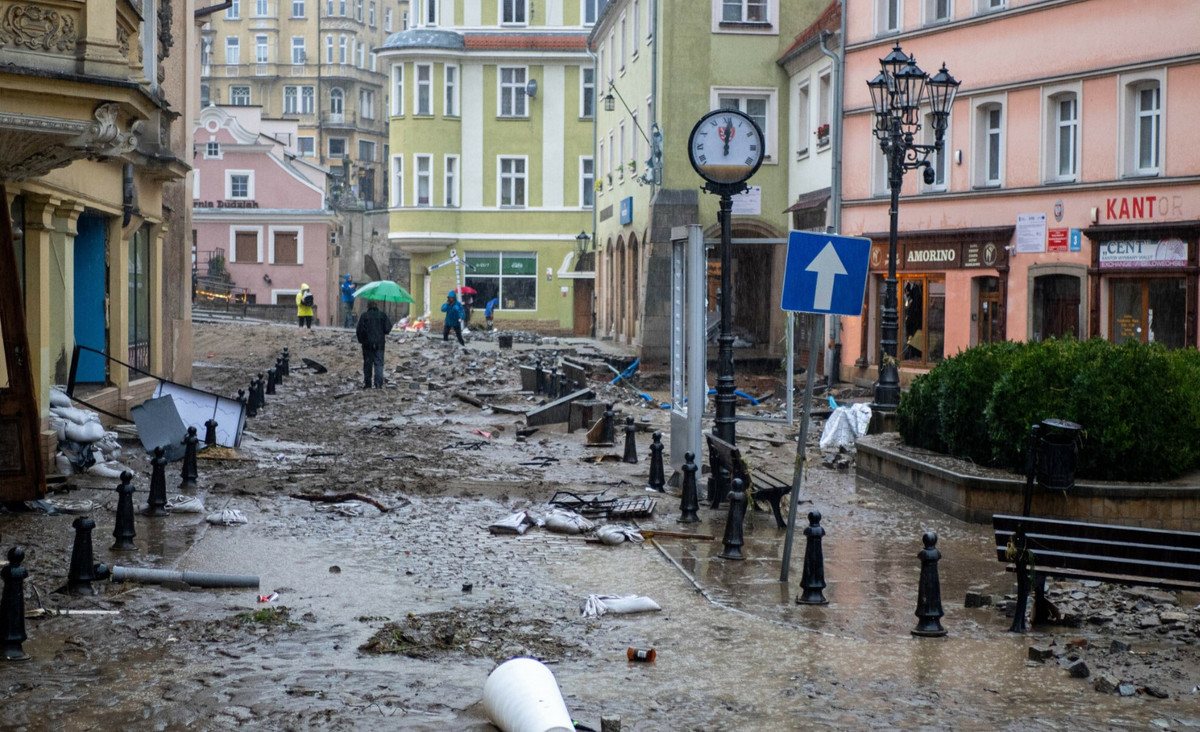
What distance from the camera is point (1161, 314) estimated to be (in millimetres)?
26375

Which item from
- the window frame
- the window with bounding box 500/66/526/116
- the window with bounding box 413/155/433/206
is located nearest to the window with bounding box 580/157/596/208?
the window frame

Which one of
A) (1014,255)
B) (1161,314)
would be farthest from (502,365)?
(1161,314)

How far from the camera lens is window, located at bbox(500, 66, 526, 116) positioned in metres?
61.5

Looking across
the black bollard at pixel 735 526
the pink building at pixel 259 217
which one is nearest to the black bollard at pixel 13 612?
the black bollard at pixel 735 526

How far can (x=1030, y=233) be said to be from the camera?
29172 millimetres

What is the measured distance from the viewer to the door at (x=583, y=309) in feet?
205

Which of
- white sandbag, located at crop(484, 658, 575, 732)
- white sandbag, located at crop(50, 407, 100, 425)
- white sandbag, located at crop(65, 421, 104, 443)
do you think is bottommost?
white sandbag, located at crop(484, 658, 575, 732)

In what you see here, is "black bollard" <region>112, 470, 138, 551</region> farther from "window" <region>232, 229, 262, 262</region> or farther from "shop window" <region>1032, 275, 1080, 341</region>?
"window" <region>232, 229, 262, 262</region>

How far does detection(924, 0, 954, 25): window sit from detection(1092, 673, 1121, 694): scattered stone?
26.7 m

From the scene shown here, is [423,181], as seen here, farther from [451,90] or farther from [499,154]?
[451,90]

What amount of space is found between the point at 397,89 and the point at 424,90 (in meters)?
1.25

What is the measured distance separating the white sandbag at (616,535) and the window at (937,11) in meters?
22.8

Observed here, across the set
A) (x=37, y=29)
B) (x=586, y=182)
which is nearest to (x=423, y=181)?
(x=586, y=182)

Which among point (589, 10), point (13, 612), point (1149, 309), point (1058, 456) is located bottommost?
point (13, 612)
